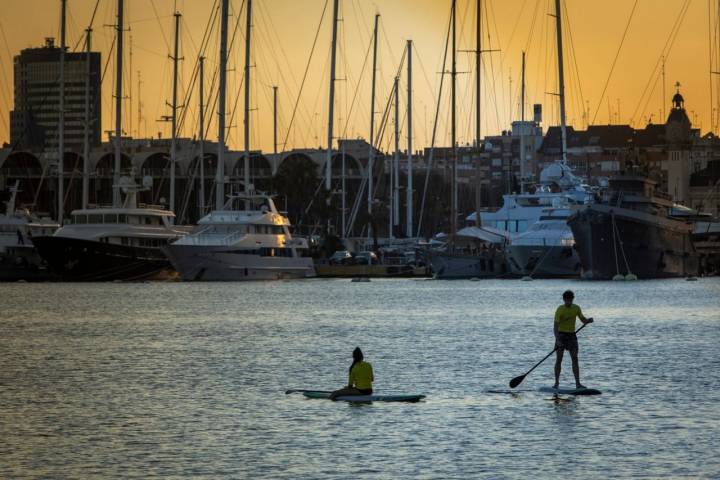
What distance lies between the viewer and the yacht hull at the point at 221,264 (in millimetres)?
115500

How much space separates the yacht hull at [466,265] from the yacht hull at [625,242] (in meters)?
9.19

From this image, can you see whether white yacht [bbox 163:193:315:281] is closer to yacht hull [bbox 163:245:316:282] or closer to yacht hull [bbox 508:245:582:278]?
yacht hull [bbox 163:245:316:282]

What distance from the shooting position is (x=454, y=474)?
2941 cm

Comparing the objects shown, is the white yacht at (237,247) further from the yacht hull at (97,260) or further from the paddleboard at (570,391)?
the paddleboard at (570,391)

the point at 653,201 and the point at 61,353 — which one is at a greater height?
the point at 653,201

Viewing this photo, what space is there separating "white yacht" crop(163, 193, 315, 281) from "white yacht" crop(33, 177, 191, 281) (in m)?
3.80

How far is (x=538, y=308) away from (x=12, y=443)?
56.3 m

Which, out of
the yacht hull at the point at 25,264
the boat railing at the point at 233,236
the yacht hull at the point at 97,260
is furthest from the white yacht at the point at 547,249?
Result: the yacht hull at the point at 25,264

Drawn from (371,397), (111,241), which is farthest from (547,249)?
(371,397)

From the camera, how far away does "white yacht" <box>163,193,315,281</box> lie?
115 metres

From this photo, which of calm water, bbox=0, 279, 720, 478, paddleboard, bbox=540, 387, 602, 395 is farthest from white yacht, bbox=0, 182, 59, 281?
paddleboard, bbox=540, 387, 602, 395

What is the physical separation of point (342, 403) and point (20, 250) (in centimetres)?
9833

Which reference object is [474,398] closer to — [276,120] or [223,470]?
[223,470]

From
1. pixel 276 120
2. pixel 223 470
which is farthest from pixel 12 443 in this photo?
pixel 276 120
